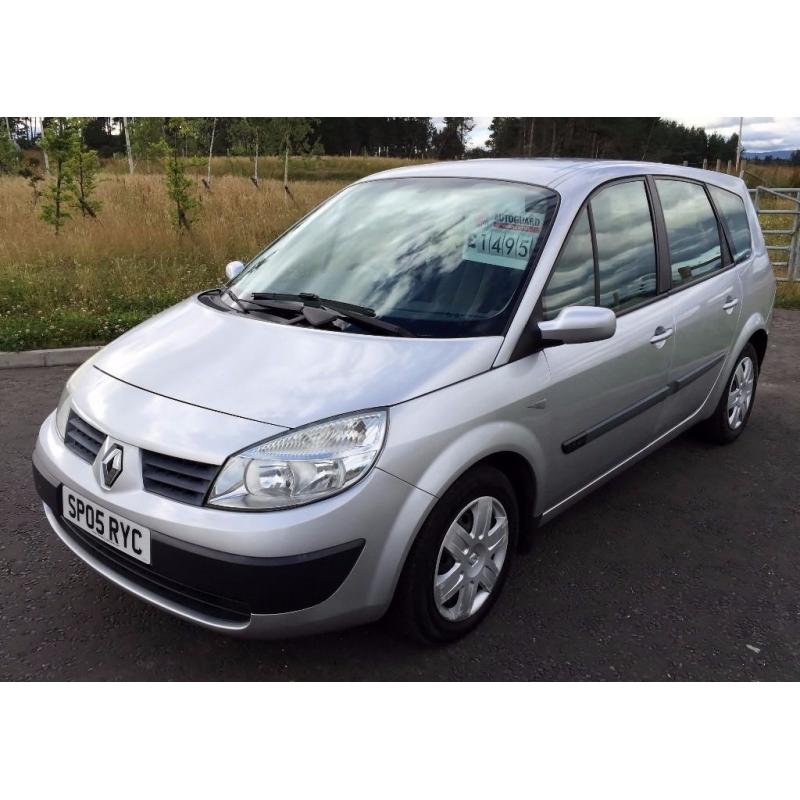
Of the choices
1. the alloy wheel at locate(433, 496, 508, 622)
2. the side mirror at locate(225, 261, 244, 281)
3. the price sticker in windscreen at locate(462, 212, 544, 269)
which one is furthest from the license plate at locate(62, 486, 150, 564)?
the price sticker in windscreen at locate(462, 212, 544, 269)

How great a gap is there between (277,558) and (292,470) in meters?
0.26

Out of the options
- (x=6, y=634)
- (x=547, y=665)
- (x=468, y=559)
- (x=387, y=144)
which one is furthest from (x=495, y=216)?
(x=387, y=144)

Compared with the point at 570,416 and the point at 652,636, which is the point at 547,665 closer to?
the point at 652,636

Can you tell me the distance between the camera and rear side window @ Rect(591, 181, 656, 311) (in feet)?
10.3

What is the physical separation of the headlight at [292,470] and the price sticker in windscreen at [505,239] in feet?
3.53

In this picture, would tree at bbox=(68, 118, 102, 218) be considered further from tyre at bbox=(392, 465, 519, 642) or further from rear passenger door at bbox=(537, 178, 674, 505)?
tyre at bbox=(392, 465, 519, 642)

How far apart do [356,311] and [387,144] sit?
5789 centimetres

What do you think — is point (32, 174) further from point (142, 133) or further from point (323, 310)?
point (142, 133)

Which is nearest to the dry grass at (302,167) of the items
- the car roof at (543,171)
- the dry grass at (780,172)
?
the dry grass at (780,172)

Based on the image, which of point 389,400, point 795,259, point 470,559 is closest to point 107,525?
point 389,400

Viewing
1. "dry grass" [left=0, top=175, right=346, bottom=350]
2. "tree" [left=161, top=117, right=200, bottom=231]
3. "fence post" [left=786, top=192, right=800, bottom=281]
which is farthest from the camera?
"fence post" [left=786, top=192, right=800, bottom=281]

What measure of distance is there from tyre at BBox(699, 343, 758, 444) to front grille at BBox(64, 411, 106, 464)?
355 centimetres

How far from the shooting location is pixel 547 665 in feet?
8.34

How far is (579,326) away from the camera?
261 centimetres
